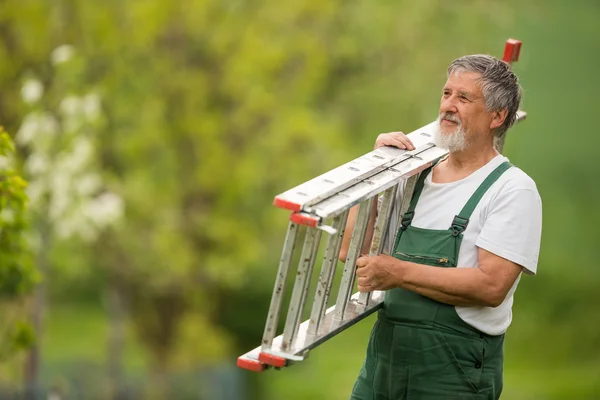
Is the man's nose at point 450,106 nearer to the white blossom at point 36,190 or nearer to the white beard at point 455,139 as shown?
the white beard at point 455,139

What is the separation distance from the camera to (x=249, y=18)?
11.7 metres

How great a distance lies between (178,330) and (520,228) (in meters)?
9.71

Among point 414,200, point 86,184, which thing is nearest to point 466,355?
point 414,200

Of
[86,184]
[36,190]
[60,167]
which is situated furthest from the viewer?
[86,184]

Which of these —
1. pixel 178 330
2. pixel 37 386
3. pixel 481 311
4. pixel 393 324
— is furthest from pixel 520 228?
pixel 178 330

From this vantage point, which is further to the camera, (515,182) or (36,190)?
(36,190)

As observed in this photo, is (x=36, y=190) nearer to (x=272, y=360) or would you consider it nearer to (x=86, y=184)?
(x=86, y=184)

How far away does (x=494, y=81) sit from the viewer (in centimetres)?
303

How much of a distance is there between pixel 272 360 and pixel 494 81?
1.03m

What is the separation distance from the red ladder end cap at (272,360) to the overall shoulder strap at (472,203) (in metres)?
0.63

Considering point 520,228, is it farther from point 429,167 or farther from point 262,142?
point 262,142

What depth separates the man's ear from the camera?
10.0ft

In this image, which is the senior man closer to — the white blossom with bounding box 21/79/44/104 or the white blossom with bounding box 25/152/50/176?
the white blossom with bounding box 21/79/44/104

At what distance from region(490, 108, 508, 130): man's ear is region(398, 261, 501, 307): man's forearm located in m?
0.45
